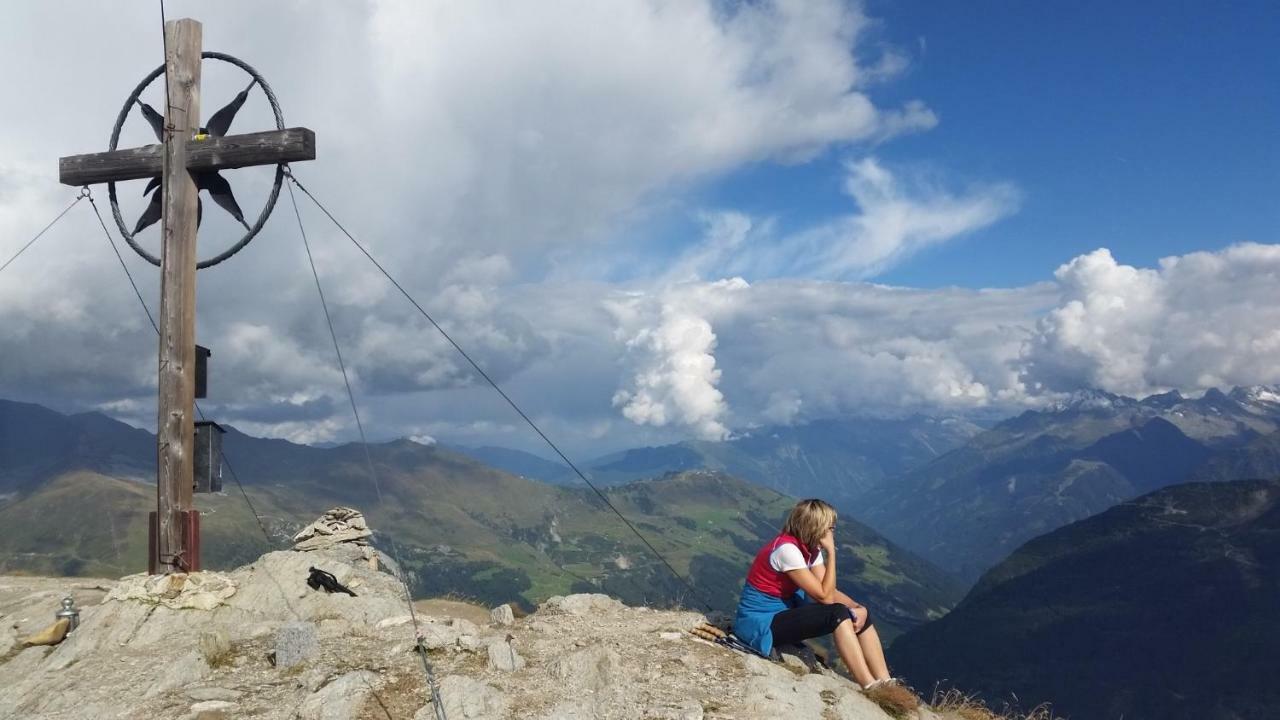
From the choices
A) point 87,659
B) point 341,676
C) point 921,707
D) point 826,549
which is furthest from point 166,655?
point 921,707

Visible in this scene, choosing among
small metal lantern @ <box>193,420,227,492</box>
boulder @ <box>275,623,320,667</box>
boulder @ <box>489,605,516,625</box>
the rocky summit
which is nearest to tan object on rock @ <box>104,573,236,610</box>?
the rocky summit

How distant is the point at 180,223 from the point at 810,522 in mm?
12515

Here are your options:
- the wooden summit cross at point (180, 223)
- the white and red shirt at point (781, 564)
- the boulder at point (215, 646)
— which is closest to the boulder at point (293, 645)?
the boulder at point (215, 646)

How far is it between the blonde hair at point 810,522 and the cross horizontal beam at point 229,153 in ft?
35.7

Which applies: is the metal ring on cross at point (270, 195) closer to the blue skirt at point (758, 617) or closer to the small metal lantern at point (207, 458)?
A: the small metal lantern at point (207, 458)

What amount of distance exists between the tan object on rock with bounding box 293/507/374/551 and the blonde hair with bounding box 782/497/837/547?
15.6 metres

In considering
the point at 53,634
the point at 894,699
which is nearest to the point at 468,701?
the point at 894,699

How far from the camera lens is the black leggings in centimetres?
1138

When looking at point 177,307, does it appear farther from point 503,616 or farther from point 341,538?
point 341,538

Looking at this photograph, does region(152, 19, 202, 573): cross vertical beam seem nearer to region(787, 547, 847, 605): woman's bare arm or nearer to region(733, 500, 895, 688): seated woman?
region(733, 500, 895, 688): seated woman

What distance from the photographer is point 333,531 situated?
23875mm

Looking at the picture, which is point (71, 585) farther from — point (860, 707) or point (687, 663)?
point (860, 707)

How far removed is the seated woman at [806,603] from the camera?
11.3 meters

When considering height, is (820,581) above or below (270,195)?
below
